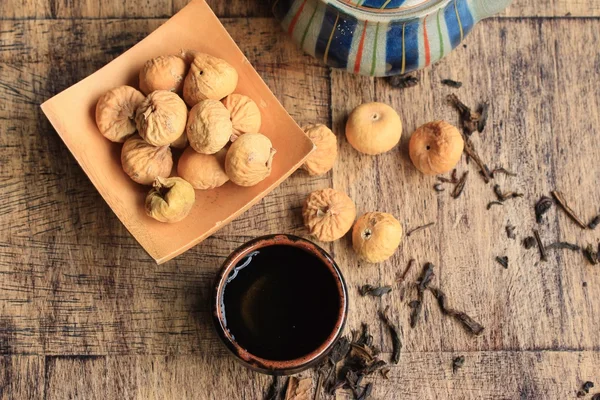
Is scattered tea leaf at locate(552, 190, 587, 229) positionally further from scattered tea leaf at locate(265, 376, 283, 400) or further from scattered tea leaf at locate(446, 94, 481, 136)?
scattered tea leaf at locate(265, 376, 283, 400)

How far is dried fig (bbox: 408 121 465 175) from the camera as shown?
1.01m

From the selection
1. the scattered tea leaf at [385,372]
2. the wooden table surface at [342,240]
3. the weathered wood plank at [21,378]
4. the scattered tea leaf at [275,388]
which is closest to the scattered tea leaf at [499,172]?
the wooden table surface at [342,240]

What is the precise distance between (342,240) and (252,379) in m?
0.24

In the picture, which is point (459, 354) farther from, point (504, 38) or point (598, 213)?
point (504, 38)

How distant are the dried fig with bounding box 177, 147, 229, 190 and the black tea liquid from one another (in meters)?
0.11

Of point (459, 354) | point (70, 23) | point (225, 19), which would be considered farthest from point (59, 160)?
point (459, 354)

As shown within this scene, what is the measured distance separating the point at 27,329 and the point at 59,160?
25 cm

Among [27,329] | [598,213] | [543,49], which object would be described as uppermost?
[543,49]

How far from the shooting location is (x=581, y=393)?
1.03m

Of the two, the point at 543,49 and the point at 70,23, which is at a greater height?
the point at 543,49

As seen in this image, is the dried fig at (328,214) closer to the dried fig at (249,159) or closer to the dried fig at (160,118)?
the dried fig at (249,159)

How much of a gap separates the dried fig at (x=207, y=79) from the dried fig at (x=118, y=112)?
0.22ft

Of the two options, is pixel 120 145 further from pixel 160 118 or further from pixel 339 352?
pixel 339 352

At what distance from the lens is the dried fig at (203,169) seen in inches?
36.8
